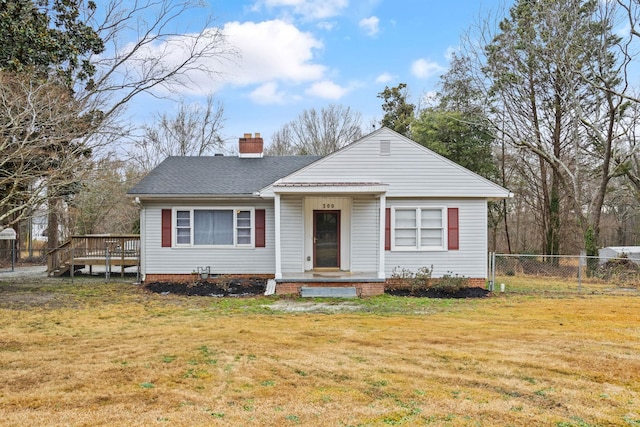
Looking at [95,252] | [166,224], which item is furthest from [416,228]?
[95,252]

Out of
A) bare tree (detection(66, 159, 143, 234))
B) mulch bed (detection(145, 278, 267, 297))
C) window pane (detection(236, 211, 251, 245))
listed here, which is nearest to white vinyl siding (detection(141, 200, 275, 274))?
window pane (detection(236, 211, 251, 245))

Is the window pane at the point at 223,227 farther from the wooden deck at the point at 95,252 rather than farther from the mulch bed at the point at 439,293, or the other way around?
the mulch bed at the point at 439,293

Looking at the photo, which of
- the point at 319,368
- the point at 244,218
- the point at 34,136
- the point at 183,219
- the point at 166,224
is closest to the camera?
the point at 319,368

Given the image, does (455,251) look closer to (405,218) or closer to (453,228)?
(453,228)

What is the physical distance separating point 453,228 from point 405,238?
4.55 ft

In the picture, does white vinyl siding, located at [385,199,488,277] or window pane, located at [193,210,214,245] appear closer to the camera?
white vinyl siding, located at [385,199,488,277]

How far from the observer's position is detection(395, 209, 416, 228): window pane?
1302 centimetres

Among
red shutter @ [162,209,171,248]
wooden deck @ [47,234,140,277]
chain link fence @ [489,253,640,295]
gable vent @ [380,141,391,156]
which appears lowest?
chain link fence @ [489,253,640,295]

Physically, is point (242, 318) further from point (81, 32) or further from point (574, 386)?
point (81, 32)

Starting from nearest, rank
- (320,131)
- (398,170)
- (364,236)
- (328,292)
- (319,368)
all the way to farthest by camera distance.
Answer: (319,368) → (328,292) → (398,170) → (364,236) → (320,131)

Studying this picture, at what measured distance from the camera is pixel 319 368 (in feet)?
18.1

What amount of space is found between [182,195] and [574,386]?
10880 mm

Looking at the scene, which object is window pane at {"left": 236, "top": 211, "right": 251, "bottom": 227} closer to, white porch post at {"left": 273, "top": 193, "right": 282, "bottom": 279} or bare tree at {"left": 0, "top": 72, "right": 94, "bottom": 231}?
white porch post at {"left": 273, "top": 193, "right": 282, "bottom": 279}

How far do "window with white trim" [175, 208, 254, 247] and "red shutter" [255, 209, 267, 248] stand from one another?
0.15m
